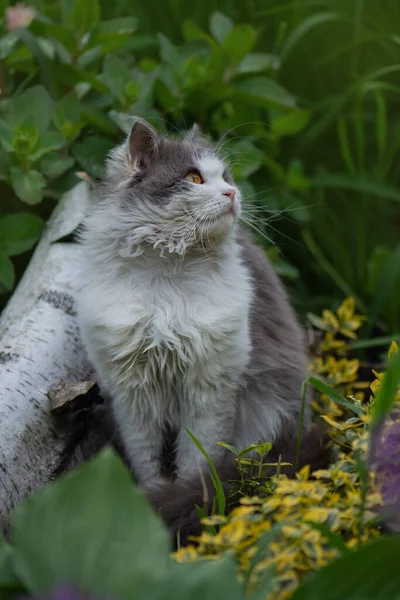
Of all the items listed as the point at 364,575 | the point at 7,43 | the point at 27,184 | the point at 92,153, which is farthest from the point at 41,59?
the point at 364,575

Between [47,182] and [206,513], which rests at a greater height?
[47,182]

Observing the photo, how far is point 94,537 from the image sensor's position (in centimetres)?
109

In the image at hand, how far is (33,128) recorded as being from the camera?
2307 mm

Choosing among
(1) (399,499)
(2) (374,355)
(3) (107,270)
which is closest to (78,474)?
(1) (399,499)

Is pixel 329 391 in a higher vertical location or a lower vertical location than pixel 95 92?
lower

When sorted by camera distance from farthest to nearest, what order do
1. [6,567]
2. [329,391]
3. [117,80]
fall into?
[117,80] → [329,391] → [6,567]

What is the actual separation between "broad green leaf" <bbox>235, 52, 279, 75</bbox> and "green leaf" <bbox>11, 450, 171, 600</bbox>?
6.57 ft

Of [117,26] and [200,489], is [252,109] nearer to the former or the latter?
[117,26]

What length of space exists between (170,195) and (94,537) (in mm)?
944

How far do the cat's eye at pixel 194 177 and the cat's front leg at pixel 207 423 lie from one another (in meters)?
0.54

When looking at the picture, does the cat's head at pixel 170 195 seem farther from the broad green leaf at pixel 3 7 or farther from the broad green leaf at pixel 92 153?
the broad green leaf at pixel 3 7

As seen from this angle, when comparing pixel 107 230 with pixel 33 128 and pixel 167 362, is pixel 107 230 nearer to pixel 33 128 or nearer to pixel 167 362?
pixel 167 362

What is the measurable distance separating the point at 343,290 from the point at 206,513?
1.76 meters

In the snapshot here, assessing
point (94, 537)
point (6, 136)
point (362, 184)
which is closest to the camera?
point (94, 537)
